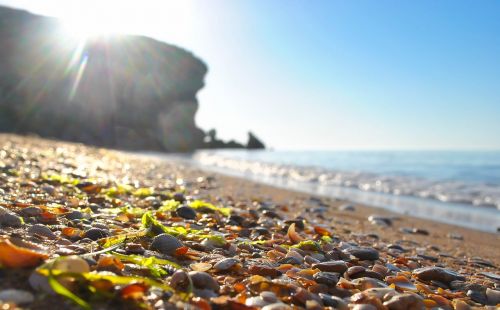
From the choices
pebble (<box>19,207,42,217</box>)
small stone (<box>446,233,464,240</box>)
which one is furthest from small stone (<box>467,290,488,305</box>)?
small stone (<box>446,233,464,240</box>)

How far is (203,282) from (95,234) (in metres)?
1.02

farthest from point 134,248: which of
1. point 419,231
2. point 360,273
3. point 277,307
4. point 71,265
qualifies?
point 419,231

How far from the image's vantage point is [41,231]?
7.27ft

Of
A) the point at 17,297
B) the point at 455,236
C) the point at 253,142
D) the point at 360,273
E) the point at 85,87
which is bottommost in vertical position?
the point at 455,236

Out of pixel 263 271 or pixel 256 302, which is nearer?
pixel 256 302

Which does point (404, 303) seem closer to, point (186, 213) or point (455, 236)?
point (186, 213)

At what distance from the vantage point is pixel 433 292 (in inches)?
90.2

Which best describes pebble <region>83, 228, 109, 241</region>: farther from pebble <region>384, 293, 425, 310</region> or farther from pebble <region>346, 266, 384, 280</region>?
pebble <region>384, 293, 425, 310</region>

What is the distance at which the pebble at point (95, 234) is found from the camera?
2.36 m

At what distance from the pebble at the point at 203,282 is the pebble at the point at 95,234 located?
2.99 feet

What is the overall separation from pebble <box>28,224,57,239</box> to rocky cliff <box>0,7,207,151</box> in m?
32.5

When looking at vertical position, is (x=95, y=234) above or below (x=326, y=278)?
above

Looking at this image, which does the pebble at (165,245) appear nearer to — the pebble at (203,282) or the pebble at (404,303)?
the pebble at (203,282)

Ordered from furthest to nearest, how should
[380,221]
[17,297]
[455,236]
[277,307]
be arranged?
1. [380,221]
2. [455,236]
3. [277,307]
4. [17,297]
